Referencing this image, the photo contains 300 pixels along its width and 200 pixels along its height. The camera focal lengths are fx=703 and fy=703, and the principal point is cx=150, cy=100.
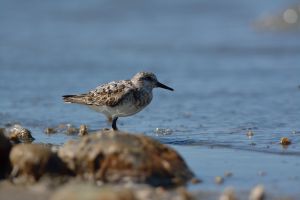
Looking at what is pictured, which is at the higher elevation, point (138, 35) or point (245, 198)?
point (138, 35)

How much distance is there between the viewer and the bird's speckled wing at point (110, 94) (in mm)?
8484

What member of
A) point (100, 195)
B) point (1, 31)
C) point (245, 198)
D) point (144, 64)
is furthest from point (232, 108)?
point (1, 31)

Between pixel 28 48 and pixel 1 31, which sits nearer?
pixel 28 48

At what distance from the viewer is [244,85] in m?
11.5

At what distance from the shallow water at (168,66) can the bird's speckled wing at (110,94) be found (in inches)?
22.1

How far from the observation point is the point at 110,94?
8562mm

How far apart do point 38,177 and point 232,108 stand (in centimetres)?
479

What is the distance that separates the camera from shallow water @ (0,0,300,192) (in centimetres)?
894

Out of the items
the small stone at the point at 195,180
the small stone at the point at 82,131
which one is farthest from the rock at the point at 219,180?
the small stone at the point at 82,131

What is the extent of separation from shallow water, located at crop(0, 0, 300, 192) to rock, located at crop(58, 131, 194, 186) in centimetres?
91

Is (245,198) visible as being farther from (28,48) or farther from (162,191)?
(28,48)

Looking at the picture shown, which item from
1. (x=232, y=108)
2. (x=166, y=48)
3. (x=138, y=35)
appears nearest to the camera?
(x=232, y=108)

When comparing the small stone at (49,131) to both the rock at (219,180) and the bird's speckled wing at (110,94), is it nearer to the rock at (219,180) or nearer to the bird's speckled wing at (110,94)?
the bird's speckled wing at (110,94)

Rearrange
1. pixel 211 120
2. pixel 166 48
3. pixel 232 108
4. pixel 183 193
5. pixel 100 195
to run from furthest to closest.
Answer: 1. pixel 166 48
2. pixel 232 108
3. pixel 211 120
4. pixel 183 193
5. pixel 100 195
